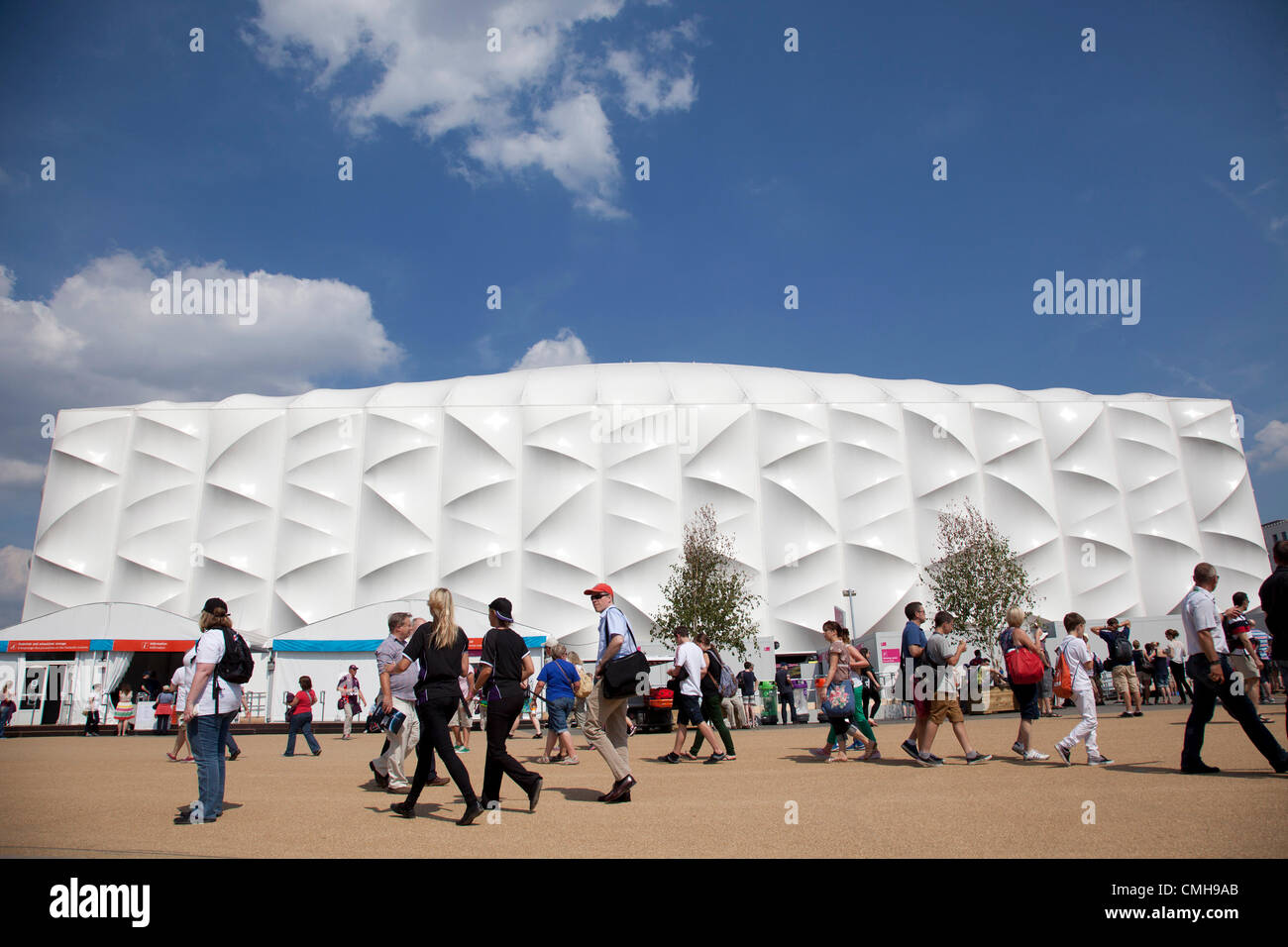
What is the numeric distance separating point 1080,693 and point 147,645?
25668 mm

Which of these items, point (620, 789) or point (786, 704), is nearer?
point (620, 789)

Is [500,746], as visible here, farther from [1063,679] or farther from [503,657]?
[1063,679]

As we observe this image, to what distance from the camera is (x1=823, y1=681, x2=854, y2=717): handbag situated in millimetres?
9406

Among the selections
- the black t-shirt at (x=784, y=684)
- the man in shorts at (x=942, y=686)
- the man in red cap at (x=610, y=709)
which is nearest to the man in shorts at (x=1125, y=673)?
the black t-shirt at (x=784, y=684)

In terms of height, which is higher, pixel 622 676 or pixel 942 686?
pixel 622 676

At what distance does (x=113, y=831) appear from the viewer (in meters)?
5.66

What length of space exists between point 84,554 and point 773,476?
3216cm

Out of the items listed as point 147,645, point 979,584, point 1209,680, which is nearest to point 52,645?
point 147,645

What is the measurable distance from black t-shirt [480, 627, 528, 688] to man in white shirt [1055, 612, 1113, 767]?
215 inches

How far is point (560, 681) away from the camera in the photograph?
998 cm

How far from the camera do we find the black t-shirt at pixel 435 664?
5.94 meters

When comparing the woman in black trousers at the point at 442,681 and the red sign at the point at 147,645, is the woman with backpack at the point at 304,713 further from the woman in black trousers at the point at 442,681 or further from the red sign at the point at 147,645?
the red sign at the point at 147,645

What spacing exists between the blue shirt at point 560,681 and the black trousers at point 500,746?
3760 millimetres
